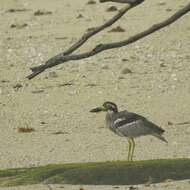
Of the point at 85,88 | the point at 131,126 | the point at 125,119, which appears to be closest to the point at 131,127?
the point at 131,126

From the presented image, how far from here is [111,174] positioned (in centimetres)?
1049

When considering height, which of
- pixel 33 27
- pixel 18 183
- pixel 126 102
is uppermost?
pixel 18 183

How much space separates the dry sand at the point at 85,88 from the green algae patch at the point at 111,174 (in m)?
0.16

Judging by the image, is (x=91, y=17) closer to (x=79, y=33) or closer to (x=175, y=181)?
(x=79, y=33)

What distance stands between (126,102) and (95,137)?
8.00ft

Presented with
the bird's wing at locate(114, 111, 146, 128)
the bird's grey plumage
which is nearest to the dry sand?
the bird's grey plumage

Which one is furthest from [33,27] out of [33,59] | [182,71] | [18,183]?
[18,183]

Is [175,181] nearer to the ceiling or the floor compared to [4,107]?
nearer to the ceiling

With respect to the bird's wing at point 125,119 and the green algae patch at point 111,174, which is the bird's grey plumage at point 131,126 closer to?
the bird's wing at point 125,119

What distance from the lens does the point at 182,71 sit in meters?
18.1

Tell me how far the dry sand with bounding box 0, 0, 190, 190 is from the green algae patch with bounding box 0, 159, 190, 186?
0.52 ft

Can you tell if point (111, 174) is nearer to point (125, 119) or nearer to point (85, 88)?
point (125, 119)

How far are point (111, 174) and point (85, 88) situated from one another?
22.6ft

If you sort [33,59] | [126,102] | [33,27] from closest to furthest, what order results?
[126,102]
[33,59]
[33,27]
